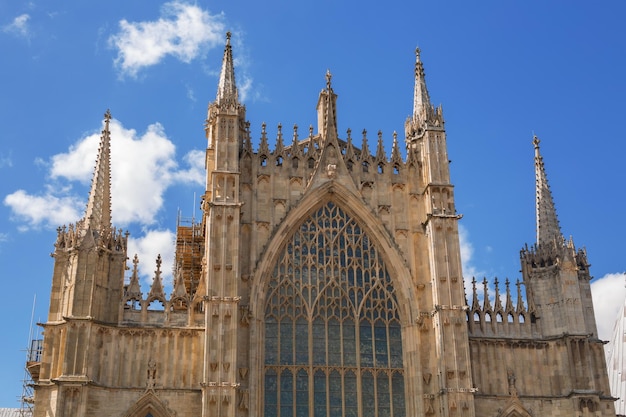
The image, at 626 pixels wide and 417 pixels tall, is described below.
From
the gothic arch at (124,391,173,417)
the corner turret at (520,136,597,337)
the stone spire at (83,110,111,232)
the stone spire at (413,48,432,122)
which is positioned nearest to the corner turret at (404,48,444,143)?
the stone spire at (413,48,432,122)

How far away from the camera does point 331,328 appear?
31.3 metres

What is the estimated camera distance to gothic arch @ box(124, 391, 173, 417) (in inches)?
1142

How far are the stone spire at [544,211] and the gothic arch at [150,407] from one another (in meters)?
15.6

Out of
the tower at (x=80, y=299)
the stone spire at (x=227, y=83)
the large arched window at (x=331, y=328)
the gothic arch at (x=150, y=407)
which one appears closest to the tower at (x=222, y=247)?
the stone spire at (x=227, y=83)

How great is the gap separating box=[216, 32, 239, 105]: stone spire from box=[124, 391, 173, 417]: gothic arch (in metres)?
11.4

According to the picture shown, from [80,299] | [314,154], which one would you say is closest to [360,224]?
[314,154]

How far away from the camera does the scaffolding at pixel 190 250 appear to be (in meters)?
41.5

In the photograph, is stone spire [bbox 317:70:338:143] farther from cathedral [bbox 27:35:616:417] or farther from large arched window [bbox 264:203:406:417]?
large arched window [bbox 264:203:406:417]

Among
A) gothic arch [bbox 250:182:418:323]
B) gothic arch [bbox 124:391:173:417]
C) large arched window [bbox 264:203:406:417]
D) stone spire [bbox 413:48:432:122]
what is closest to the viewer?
gothic arch [bbox 124:391:173:417]

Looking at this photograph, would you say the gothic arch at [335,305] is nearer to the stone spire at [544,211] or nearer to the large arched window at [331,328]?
the large arched window at [331,328]

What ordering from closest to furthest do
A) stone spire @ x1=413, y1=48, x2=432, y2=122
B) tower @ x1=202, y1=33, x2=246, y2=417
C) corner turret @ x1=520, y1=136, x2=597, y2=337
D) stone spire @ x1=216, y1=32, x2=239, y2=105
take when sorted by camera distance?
tower @ x1=202, y1=33, x2=246, y2=417 → corner turret @ x1=520, y1=136, x2=597, y2=337 → stone spire @ x1=216, y1=32, x2=239, y2=105 → stone spire @ x1=413, y1=48, x2=432, y2=122

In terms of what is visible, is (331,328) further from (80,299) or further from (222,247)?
(80,299)

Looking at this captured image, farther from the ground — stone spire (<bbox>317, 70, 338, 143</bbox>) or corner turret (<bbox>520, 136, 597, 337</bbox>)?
stone spire (<bbox>317, 70, 338, 143</bbox>)

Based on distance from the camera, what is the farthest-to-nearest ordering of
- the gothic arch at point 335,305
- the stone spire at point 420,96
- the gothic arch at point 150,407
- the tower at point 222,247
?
the stone spire at point 420,96 → the gothic arch at point 335,305 → the gothic arch at point 150,407 → the tower at point 222,247
